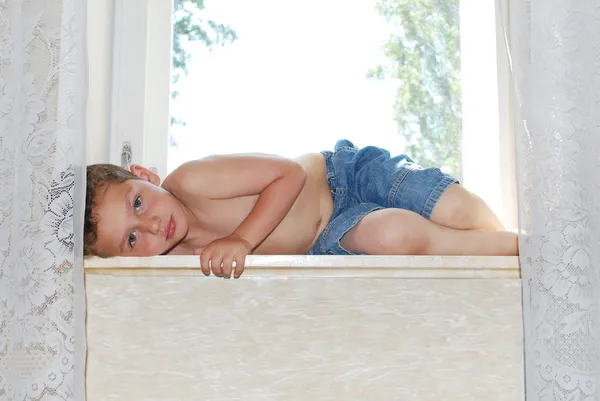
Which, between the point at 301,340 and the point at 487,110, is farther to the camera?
the point at 487,110

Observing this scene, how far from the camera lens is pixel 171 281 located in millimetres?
958

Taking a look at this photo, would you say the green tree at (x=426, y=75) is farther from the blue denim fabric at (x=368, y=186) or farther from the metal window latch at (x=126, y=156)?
the metal window latch at (x=126, y=156)

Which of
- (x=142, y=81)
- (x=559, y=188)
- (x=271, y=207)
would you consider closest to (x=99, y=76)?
(x=142, y=81)

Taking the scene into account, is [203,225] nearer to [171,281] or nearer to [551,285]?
[171,281]

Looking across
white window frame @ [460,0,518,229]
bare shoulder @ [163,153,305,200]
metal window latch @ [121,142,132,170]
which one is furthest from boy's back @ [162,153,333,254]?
white window frame @ [460,0,518,229]

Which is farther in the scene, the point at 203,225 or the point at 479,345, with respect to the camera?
the point at 203,225

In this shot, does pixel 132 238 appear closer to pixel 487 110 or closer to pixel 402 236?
pixel 402 236

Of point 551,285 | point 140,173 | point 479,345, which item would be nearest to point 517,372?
point 479,345

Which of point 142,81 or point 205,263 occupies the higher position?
point 142,81

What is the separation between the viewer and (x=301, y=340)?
946 millimetres

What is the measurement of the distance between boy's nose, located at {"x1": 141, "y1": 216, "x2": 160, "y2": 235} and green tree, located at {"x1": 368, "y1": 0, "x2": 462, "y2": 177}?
24.5 inches

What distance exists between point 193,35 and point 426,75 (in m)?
0.50

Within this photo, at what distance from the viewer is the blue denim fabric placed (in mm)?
1150

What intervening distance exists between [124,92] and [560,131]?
88 cm
